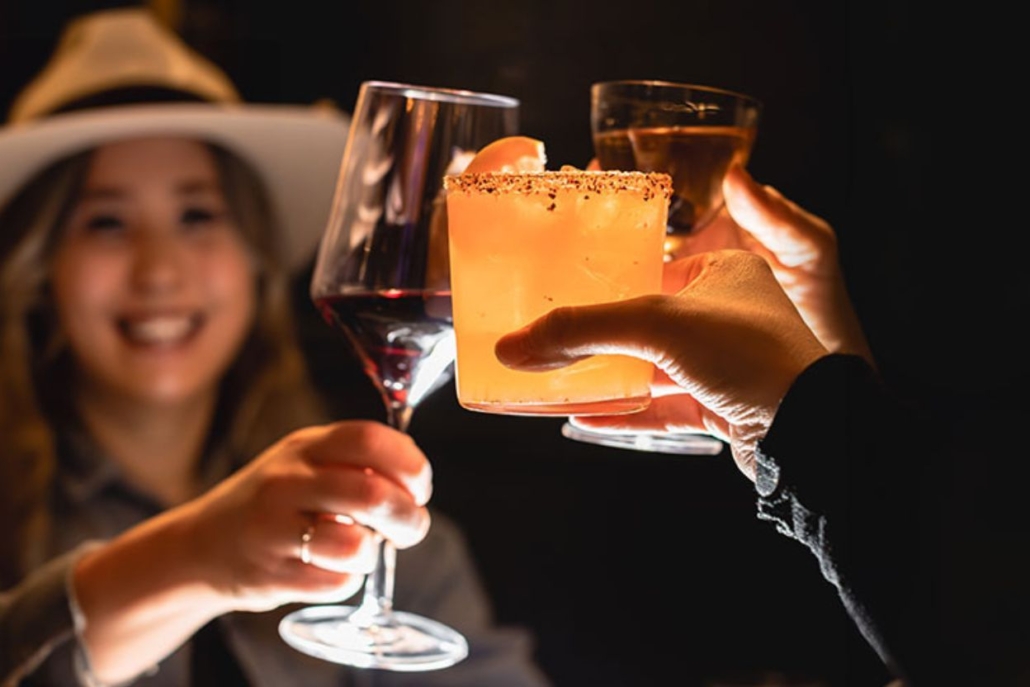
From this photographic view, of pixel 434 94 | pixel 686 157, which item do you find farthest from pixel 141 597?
pixel 686 157

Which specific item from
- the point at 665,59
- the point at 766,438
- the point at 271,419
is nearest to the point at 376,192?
the point at 766,438

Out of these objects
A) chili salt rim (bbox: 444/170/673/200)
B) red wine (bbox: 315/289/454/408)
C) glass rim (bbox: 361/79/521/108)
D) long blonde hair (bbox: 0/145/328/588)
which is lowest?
long blonde hair (bbox: 0/145/328/588)

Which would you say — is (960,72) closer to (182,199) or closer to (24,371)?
(182,199)

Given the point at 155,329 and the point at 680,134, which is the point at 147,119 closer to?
the point at 155,329

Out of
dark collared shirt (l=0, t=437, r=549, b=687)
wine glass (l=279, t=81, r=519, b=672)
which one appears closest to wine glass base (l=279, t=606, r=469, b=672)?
wine glass (l=279, t=81, r=519, b=672)

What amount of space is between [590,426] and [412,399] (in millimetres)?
196

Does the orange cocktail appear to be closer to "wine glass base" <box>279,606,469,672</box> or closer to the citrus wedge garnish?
the citrus wedge garnish

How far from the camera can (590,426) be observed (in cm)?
101

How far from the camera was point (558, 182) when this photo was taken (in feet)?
2.63

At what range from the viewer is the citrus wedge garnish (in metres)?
0.88

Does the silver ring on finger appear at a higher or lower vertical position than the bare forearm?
higher

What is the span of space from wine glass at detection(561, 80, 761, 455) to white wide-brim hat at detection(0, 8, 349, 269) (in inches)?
49.3

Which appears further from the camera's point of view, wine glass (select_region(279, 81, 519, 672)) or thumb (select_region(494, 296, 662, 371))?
wine glass (select_region(279, 81, 519, 672))

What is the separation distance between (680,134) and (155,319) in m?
1.43
